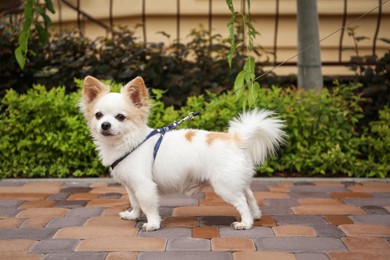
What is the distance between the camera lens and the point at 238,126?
12.5 ft

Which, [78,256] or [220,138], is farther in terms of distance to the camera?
[220,138]

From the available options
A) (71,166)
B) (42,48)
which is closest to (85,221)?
(71,166)

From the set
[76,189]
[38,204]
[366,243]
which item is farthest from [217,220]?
[76,189]

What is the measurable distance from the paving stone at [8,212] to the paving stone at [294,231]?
Result: 2.02m

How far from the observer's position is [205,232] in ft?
11.6

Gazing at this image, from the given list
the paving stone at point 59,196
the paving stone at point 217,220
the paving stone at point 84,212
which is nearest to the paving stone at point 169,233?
the paving stone at point 217,220

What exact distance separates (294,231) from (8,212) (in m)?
Result: 2.24

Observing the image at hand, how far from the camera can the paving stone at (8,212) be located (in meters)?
4.02

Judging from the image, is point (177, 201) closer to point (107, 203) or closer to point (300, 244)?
point (107, 203)

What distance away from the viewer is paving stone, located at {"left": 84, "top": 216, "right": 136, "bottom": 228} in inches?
148

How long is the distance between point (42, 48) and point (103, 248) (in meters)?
3.98

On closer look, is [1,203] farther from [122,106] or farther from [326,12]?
[326,12]

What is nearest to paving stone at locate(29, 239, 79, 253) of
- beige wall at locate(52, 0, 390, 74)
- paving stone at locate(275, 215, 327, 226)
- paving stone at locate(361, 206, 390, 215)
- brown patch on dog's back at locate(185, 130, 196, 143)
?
brown patch on dog's back at locate(185, 130, 196, 143)

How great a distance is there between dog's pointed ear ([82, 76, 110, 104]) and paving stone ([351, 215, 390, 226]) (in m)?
2.07
